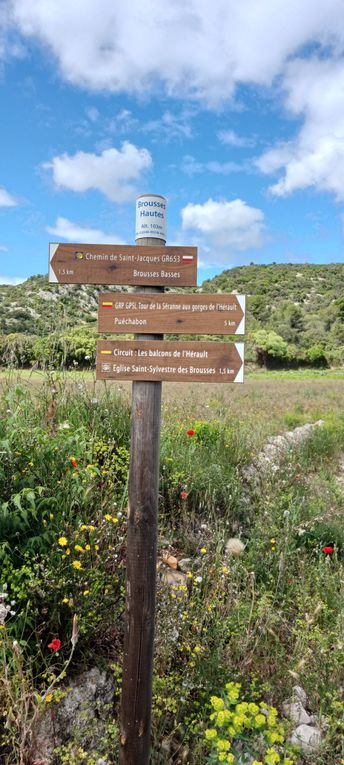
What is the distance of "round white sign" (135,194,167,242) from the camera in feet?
8.15

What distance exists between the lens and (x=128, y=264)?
2477 mm

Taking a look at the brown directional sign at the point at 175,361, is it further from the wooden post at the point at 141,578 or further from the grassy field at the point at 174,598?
the grassy field at the point at 174,598

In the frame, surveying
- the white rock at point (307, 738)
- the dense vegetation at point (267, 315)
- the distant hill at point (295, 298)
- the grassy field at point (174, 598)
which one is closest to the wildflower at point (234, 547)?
the grassy field at point (174, 598)

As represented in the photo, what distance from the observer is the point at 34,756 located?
2.24m

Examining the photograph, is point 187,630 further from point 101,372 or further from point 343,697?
point 101,372

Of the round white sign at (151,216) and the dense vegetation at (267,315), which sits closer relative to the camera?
the round white sign at (151,216)

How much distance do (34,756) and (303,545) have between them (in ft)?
8.43

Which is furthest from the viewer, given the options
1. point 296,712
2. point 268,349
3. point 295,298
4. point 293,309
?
point 295,298

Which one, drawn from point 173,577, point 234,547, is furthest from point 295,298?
point 173,577

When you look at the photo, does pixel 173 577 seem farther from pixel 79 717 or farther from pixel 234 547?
pixel 79 717

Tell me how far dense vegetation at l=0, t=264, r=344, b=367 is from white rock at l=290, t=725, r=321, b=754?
11.4ft

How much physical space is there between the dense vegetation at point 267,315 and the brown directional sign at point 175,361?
2330 mm

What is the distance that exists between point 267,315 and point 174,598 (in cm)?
5734

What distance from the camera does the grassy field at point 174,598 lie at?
239cm
